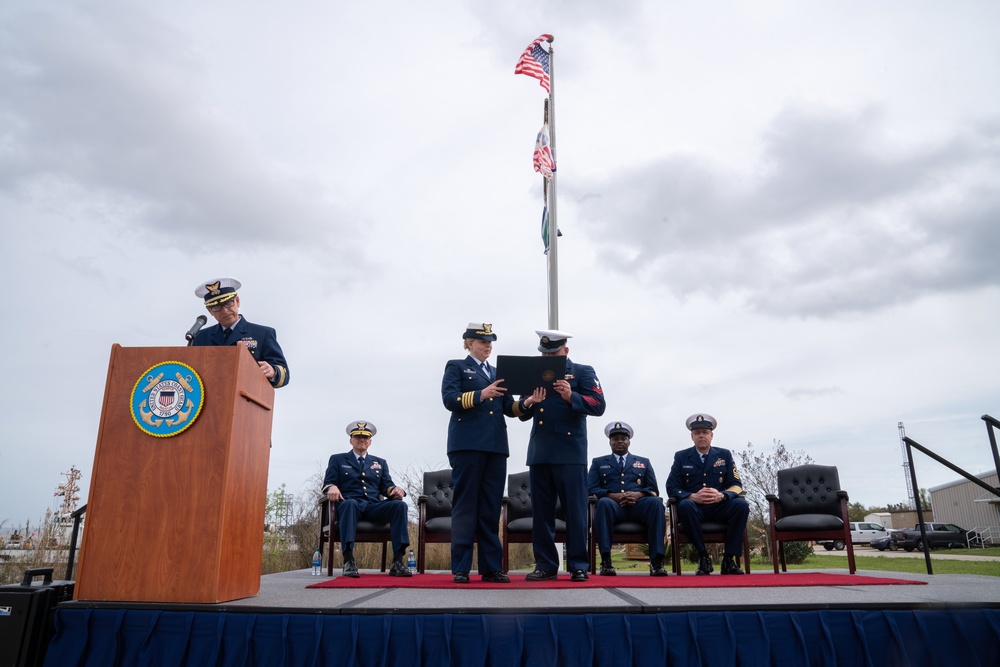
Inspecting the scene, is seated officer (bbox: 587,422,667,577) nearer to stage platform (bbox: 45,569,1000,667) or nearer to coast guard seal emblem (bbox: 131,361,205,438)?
stage platform (bbox: 45,569,1000,667)

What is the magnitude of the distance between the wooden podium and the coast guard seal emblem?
10mm

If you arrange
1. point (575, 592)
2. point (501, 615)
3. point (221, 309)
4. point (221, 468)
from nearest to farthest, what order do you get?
point (501, 615)
point (221, 468)
point (575, 592)
point (221, 309)

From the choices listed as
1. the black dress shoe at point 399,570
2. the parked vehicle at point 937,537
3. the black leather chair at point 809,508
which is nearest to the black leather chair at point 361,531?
the black dress shoe at point 399,570

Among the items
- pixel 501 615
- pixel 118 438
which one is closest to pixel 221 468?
pixel 118 438

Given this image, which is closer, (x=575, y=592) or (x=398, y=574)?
(x=575, y=592)

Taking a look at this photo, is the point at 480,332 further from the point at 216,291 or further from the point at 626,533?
the point at 626,533

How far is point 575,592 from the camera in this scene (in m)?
Answer: 3.59

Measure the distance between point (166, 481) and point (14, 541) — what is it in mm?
5855

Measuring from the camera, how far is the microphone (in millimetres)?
3355

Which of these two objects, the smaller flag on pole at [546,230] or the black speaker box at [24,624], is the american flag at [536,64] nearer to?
the smaller flag on pole at [546,230]

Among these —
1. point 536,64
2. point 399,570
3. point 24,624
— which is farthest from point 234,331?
point 536,64

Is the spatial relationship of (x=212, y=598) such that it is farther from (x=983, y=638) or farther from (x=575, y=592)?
(x=983, y=638)

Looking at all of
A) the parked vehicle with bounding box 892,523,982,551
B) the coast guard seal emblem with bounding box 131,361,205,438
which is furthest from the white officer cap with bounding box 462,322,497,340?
the parked vehicle with bounding box 892,523,982,551

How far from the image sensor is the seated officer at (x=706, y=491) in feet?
18.8
